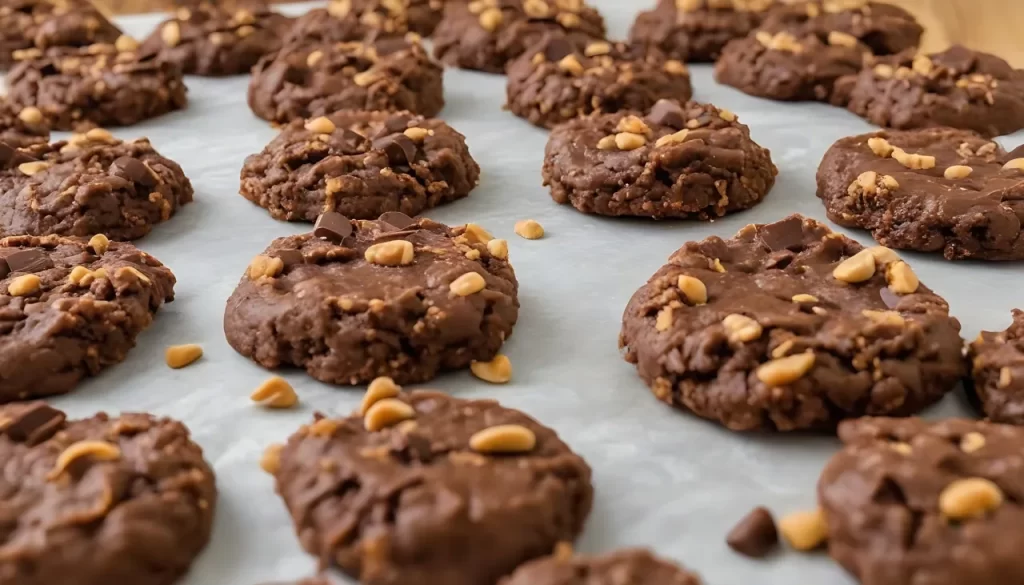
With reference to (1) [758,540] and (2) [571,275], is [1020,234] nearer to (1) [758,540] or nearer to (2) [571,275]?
(2) [571,275]

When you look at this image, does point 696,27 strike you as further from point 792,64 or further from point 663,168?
point 663,168

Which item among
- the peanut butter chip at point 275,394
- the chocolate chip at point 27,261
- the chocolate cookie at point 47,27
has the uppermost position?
the chocolate cookie at point 47,27

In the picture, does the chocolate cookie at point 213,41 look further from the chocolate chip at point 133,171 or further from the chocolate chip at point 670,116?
the chocolate chip at point 670,116

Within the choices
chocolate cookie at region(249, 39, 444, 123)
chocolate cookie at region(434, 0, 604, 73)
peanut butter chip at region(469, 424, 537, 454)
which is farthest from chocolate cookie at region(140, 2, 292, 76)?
peanut butter chip at region(469, 424, 537, 454)

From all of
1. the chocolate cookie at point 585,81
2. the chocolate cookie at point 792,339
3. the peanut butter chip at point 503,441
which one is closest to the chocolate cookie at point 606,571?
the peanut butter chip at point 503,441

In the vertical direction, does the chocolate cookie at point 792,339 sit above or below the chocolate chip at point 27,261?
above

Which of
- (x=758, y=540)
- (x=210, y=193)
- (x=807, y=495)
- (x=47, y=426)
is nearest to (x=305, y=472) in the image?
(x=47, y=426)
